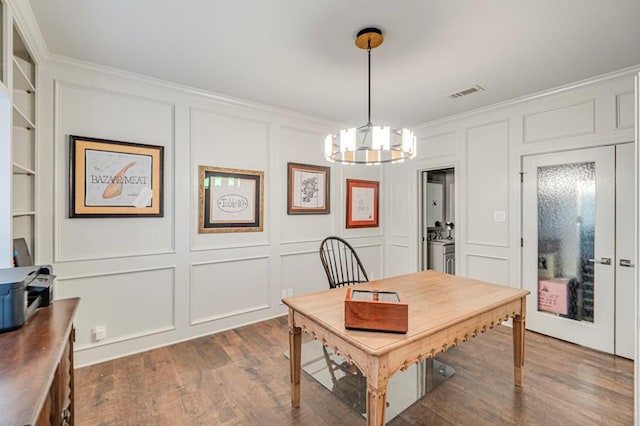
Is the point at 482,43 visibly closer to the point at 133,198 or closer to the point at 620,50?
the point at 620,50

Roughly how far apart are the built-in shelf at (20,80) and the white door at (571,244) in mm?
4513

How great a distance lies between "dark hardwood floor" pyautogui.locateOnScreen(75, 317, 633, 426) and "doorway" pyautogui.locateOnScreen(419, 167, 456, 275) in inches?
73.0

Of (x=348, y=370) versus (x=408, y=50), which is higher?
(x=408, y=50)

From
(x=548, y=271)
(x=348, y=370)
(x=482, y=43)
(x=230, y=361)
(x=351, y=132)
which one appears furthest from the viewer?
(x=548, y=271)

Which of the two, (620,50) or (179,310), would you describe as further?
(179,310)

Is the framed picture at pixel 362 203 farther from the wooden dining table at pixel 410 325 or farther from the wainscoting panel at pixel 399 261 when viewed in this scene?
the wooden dining table at pixel 410 325

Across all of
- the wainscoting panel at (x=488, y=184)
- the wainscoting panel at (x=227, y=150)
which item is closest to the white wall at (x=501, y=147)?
the wainscoting panel at (x=488, y=184)

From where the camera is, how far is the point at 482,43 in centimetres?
227

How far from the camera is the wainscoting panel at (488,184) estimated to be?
141 inches

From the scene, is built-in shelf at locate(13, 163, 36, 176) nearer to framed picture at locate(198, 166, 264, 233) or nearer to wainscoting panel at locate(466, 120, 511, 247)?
framed picture at locate(198, 166, 264, 233)

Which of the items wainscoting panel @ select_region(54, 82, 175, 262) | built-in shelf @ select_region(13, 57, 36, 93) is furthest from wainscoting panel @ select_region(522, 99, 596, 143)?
built-in shelf @ select_region(13, 57, 36, 93)

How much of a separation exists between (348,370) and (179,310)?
1.78 m

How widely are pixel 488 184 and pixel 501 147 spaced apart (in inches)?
17.8

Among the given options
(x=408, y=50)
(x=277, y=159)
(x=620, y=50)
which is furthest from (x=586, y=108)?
(x=277, y=159)
